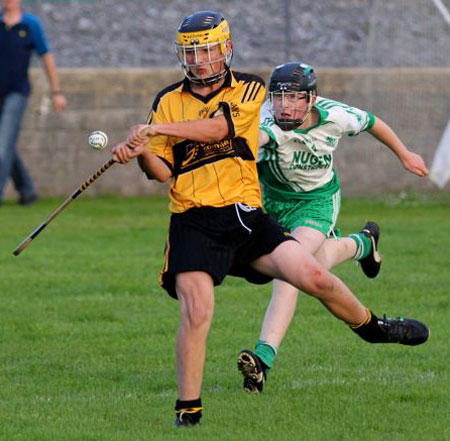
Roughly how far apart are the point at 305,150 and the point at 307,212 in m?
0.37

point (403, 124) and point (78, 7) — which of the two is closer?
point (403, 124)

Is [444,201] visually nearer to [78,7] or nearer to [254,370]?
[78,7]

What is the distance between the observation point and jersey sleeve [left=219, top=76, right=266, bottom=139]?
5848 mm

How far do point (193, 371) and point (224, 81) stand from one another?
4.38 feet

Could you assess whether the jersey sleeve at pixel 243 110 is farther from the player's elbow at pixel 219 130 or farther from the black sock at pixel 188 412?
the black sock at pixel 188 412

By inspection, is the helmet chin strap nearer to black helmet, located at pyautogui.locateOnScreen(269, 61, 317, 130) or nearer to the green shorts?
black helmet, located at pyautogui.locateOnScreen(269, 61, 317, 130)

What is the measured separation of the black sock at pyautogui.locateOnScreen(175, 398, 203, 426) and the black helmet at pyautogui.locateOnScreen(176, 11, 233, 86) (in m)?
1.44

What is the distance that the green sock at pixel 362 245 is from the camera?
7.91m

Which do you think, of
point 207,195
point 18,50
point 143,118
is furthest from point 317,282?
point 143,118

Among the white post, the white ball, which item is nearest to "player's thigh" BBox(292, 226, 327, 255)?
the white ball

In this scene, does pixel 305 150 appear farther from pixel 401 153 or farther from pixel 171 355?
pixel 171 355

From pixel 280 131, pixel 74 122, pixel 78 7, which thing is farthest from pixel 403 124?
pixel 280 131

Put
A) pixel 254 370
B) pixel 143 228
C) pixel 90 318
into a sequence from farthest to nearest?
1. pixel 143 228
2. pixel 90 318
3. pixel 254 370

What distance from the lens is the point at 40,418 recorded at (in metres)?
5.90
